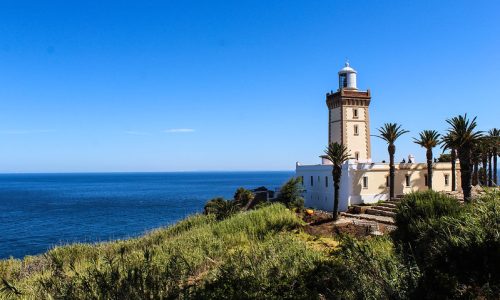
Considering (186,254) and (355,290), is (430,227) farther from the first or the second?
(186,254)

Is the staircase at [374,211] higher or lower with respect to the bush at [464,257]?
lower

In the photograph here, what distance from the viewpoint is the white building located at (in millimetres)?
34531

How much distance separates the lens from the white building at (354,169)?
34.5 metres

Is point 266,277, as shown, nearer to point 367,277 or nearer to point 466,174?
point 367,277

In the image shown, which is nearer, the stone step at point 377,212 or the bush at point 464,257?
the bush at point 464,257

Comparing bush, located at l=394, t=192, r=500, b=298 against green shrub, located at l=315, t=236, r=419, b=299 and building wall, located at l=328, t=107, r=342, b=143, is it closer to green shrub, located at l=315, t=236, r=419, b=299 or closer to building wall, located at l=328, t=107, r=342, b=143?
green shrub, located at l=315, t=236, r=419, b=299

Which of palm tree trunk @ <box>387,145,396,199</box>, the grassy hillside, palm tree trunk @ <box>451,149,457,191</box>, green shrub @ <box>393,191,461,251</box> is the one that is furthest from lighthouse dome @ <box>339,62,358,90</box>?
the grassy hillside

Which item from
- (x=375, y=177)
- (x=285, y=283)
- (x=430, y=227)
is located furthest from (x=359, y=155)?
(x=285, y=283)

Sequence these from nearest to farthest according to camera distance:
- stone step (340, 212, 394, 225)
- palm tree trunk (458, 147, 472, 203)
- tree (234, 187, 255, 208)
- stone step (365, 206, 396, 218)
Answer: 1. stone step (340, 212, 394, 225)
2. palm tree trunk (458, 147, 472, 203)
3. stone step (365, 206, 396, 218)
4. tree (234, 187, 255, 208)

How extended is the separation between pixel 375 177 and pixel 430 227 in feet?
83.9

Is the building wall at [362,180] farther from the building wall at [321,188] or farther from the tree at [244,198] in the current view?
the tree at [244,198]

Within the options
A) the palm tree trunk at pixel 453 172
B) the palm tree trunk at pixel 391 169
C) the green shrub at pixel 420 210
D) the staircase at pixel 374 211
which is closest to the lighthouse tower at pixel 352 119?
the palm tree trunk at pixel 391 169

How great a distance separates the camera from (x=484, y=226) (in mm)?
8148

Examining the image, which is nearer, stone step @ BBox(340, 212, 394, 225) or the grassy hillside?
the grassy hillside
